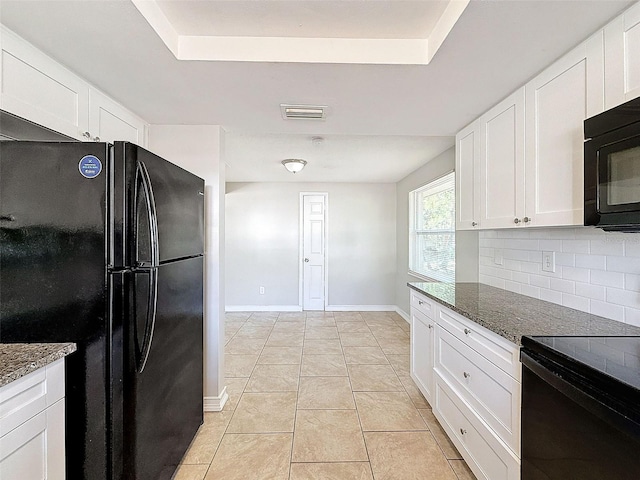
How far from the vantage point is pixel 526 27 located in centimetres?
131

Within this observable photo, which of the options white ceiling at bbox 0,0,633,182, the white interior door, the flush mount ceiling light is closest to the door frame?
the white interior door

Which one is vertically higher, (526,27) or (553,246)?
(526,27)

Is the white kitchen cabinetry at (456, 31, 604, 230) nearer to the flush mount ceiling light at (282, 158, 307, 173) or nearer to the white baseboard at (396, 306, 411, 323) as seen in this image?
the flush mount ceiling light at (282, 158, 307, 173)

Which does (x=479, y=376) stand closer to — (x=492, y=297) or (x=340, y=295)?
(x=492, y=297)

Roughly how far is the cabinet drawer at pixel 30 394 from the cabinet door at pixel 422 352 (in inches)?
80.8

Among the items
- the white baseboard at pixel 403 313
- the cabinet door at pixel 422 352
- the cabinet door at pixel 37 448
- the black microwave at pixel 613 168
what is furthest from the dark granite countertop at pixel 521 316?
the white baseboard at pixel 403 313

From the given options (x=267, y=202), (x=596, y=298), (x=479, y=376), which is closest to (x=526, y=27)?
(x=596, y=298)

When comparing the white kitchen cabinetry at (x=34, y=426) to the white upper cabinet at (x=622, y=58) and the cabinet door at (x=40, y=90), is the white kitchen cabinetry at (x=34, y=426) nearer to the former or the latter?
the cabinet door at (x=40, y=90)

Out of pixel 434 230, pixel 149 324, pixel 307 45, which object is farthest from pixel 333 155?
pixel 149 324

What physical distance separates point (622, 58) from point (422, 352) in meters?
2.03

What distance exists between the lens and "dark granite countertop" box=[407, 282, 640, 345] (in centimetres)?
134

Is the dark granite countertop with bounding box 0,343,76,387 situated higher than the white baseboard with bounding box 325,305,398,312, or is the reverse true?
the dark granite countertop with bounding box 0,343,76,387

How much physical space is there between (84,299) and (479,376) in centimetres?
184

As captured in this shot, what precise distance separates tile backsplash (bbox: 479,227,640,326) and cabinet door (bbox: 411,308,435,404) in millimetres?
673
